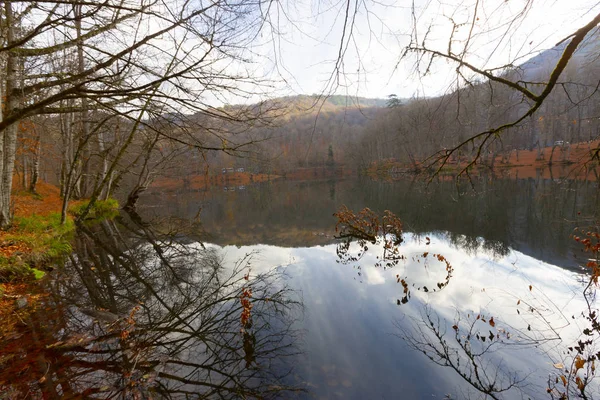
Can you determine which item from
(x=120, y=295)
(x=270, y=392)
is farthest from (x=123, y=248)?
(x=270, y=392)

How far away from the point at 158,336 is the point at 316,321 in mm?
2485

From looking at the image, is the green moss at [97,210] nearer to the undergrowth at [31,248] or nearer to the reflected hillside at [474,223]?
the undergrowth at [31,248]

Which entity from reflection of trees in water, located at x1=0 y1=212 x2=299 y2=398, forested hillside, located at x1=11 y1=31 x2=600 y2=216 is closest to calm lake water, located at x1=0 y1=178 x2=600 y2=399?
reflection of trees in water, located at x1=0 y1=212 x2=299 y2=398

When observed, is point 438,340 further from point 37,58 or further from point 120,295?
point 37,58

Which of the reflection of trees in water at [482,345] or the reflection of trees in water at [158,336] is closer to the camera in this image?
the reflection of trees in water at [158,336]

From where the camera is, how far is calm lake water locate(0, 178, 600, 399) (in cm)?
319

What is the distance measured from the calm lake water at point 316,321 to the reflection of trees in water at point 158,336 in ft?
0.07

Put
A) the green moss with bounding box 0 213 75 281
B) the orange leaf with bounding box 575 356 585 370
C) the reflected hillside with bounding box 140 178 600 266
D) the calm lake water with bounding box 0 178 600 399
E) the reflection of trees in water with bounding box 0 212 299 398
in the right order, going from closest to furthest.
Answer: the reflection of trees in water with bounding box 0 212 299 398, the calm lake water with bounding box 0 178 600 399, the orange leaf with bounding box 575 356 585 370, the green moss with bounding box 0 213 75 281, the reflected hillside with bounding box 140 178 600 266

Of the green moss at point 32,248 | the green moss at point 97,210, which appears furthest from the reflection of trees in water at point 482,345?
the green moss at point 97,210

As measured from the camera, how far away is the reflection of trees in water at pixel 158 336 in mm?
3031

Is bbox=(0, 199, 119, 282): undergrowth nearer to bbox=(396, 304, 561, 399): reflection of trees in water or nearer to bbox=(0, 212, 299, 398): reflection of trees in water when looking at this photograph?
bbox=(0, 212, 299, 398): reflection of trees in water

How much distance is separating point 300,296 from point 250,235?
7460 millimetres

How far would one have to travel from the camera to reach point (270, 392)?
3.07 metres

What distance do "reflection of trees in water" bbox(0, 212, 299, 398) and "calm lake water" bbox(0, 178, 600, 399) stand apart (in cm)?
2
